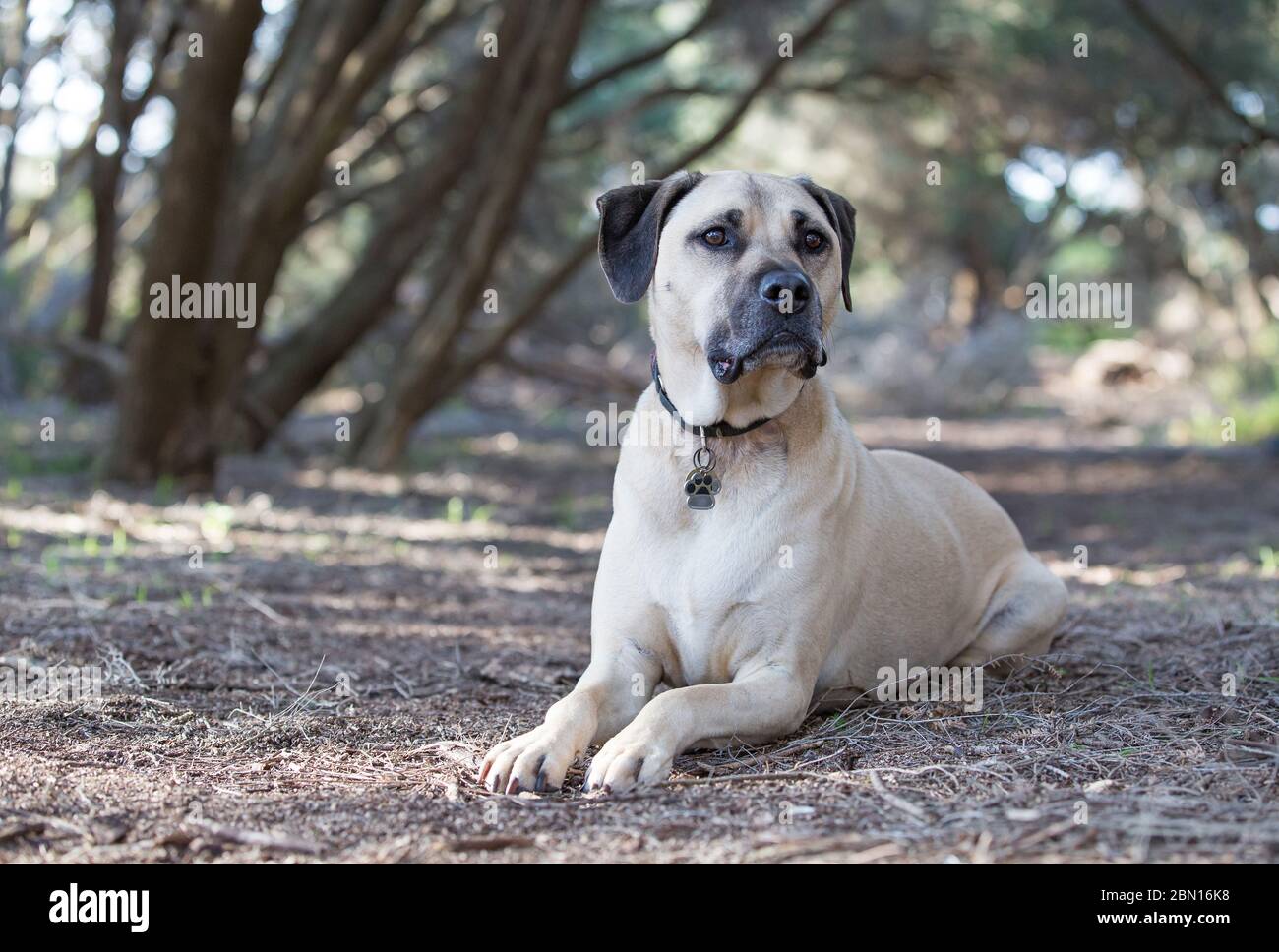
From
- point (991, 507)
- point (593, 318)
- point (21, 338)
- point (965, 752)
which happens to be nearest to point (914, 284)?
point (593, 318)

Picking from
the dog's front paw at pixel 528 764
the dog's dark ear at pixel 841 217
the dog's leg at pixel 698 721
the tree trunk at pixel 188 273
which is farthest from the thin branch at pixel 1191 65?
the dog's front paw at pixel 528 764

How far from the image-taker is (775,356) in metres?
3.49

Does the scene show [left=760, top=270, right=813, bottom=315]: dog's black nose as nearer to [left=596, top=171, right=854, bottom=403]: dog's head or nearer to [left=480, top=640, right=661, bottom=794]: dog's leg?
[left=596, top=171, right=854, bottom=403]: dog's head

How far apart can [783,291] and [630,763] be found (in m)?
1.27

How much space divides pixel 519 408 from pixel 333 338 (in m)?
6.61

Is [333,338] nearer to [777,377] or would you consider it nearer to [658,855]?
[777,377]

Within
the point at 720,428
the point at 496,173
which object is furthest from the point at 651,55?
the point at 720,428

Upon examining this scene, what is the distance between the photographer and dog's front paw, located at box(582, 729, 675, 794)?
2996 millimetres

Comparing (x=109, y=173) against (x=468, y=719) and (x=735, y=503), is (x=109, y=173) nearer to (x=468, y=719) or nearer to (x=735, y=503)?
(x=468, y=719)

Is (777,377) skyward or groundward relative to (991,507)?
skyward

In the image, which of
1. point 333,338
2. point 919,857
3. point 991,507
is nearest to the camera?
point 919,857

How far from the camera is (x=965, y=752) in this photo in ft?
10.7

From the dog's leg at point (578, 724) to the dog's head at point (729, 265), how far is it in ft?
2.70

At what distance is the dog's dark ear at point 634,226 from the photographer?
3.76m
